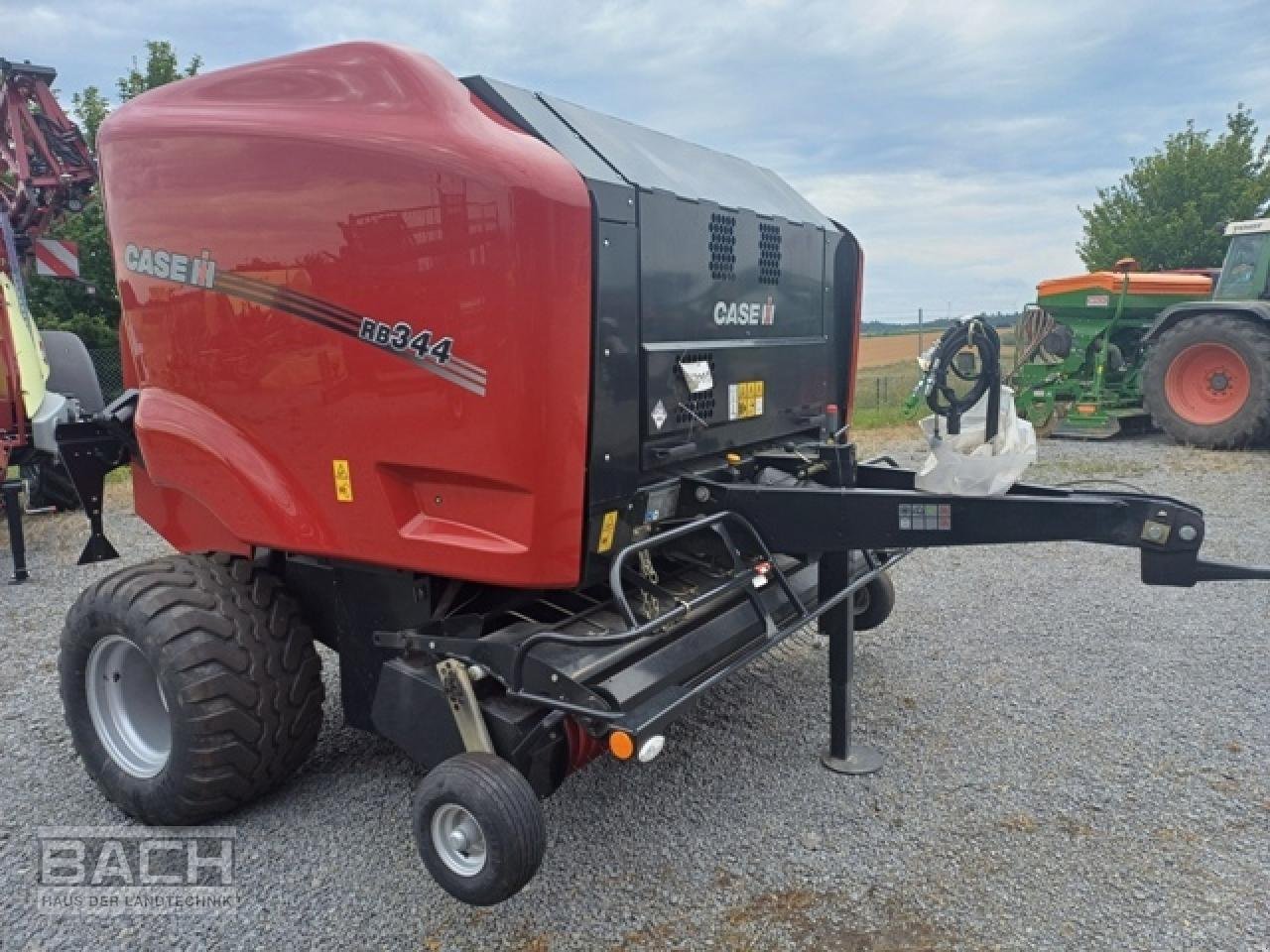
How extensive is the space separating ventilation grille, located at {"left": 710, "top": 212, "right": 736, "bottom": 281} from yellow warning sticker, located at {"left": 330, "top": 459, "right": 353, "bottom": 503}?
4.19ft

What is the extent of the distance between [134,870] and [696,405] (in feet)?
7.24

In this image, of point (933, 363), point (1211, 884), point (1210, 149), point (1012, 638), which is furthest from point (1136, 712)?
point (1210, 149)

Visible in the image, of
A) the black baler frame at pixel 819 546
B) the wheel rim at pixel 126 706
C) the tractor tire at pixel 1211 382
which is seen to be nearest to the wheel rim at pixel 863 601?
the black baler frame at pixel 819 546

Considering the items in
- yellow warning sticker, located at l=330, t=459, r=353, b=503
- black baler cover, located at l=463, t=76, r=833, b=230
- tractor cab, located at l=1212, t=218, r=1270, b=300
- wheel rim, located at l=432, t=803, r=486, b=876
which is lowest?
wheel rim, located at l=432, t=803, r=486, b=876

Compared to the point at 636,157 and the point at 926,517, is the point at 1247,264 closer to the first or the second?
the point at 926,517

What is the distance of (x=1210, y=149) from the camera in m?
20.0

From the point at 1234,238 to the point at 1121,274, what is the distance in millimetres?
1263

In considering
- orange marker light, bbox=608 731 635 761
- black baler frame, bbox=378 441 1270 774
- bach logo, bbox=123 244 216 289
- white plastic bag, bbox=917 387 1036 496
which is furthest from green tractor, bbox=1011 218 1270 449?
bach logo, bbox=123 244 216 289

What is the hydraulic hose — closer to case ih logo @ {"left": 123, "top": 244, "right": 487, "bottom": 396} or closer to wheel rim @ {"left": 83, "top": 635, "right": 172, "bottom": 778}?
case ih logo @ {"left": 123, "top": 244, "right": 487, "bottom": 396}

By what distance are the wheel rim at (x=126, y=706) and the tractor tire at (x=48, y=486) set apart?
4.26 m

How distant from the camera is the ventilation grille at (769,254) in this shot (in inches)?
128

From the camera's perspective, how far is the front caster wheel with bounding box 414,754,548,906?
87.3 inches

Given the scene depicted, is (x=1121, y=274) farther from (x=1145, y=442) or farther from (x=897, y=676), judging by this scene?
(x=897, y=676)

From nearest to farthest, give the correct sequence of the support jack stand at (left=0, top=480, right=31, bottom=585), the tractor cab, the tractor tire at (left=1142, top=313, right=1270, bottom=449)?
the support jack stand at (left=0, top=480, right=31, bottom=585), the tractor tire at (left=1142, top=313, right=1270, bottom=449), the tractor cab
